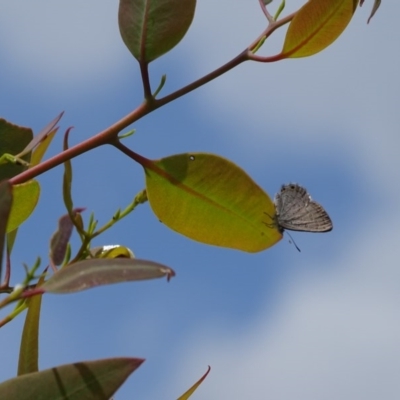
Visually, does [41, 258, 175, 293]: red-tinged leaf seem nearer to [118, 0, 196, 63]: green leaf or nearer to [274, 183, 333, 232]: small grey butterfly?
[118, 0, 196, 63]: green leaf

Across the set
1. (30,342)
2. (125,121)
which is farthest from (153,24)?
(30,342)

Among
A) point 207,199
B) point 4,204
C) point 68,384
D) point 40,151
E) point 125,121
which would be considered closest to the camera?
point 4,204

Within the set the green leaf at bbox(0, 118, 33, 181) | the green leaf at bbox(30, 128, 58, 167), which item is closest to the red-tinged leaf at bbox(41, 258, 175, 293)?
the green leaf at bbox(0, 118, 33, 181)

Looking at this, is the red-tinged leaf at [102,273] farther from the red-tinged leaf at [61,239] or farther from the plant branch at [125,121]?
the red-tinged leaf at [61,239]

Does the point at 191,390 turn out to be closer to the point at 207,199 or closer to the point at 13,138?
the point at 207,199

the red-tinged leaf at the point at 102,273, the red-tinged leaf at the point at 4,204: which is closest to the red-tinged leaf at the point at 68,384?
the red-tinged leaf at the point at 102,273

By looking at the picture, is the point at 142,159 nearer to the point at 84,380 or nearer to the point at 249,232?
the point at 249,232
